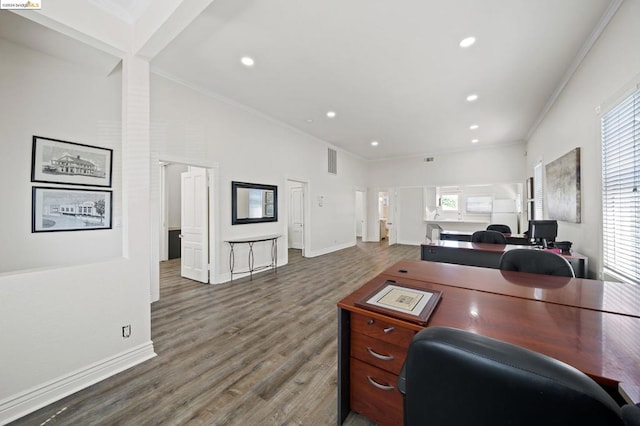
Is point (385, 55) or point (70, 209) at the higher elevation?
point (385, 55)

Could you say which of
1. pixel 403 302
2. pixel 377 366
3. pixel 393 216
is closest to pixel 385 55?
pixel 403 302

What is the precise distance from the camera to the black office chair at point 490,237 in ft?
13.1

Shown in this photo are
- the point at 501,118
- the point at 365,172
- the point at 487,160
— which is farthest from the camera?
the point at 365,172

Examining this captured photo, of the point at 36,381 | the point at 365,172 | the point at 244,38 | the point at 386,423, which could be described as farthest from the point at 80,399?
the point at 365,172

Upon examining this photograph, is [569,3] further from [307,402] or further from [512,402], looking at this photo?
[307,402]

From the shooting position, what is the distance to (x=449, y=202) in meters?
8.48

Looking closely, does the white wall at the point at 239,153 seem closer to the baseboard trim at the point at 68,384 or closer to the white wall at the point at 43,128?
the white wall at the point at 43,128

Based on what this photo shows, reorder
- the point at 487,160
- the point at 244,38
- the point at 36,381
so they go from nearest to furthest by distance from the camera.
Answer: the point at 36,381 → the point at 244,38 → the point at 487,160

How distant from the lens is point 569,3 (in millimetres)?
2299

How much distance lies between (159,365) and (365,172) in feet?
28.0

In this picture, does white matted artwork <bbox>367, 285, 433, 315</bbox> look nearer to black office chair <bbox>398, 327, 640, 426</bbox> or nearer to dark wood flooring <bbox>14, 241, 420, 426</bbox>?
black office chair <bbox>398, 327, 640, 426</bbox>

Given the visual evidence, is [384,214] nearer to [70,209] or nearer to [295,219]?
[295,219]

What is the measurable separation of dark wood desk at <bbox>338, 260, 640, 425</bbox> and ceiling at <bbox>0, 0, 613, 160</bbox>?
2585 mm

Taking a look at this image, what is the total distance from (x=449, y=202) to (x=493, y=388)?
892 cm
